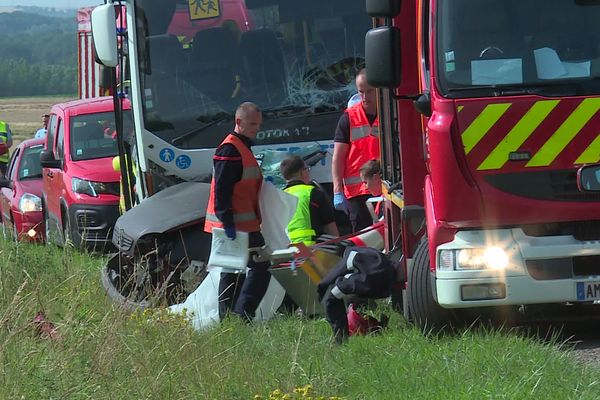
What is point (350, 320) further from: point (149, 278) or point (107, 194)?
point (107, 194)

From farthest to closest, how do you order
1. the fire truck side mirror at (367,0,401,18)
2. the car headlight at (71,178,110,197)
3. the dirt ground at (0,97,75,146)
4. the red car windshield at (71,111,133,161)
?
the dirt ground at (0,97,75,146) → the red car windshield at (71,111,133,161) → the car headlight at (71,178,110,197) → the fire truck side mirror at (367,0,401,18)

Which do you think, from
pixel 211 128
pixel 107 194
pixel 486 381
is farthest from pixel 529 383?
pixel 107 194

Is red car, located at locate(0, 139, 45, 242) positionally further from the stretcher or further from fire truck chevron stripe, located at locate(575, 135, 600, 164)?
fire truck chevron stripe, located at locate(575, 135, 600, 164)

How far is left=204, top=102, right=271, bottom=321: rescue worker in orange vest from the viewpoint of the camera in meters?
8.93

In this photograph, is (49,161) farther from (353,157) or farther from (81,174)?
(353,157)

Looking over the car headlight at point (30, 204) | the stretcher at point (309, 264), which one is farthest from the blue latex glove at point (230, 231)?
the car headlight at point (30, 204)

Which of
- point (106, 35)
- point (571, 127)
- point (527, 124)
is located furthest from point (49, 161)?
point (571, 127)

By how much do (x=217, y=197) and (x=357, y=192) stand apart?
1680 mm

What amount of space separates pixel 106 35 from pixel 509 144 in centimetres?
423

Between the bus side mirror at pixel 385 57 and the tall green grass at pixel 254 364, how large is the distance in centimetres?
158

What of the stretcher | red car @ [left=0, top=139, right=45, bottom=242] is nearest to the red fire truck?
the stretcher

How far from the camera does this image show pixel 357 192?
10.2m

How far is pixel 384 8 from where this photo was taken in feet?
25.0

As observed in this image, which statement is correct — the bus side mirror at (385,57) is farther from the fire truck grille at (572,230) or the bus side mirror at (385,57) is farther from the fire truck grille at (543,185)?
the fire truck grille at (572,230)
